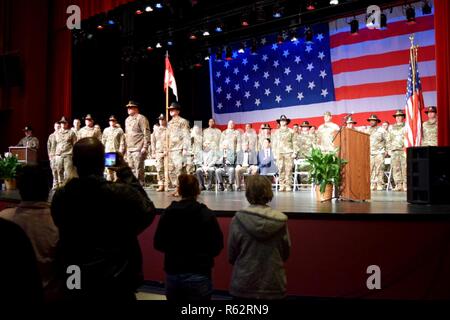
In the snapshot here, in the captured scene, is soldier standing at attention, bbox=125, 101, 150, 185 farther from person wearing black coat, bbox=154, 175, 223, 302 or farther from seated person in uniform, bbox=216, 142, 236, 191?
person wearing black coat, bbox=154, 175, 223, 302

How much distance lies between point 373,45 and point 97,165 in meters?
12.8

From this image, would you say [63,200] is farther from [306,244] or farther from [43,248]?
[306,244]

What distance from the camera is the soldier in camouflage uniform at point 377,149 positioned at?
506 inches

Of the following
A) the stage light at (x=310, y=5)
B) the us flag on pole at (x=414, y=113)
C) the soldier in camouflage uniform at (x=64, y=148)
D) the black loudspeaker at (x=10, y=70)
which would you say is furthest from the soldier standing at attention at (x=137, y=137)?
the us flag on pole at (x=414, y=113)

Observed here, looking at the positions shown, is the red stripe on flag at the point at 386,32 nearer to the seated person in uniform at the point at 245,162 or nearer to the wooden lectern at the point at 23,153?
the seated person in uniform at the point at 245,162

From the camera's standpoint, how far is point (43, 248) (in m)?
2.72

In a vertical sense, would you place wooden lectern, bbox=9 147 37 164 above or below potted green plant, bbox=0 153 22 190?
above

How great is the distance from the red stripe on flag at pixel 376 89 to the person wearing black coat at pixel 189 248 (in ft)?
35.8

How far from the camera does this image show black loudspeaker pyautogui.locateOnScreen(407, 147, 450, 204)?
6.46m

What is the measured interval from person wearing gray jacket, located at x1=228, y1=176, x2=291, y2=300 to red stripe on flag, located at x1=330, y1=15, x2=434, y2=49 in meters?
11.1

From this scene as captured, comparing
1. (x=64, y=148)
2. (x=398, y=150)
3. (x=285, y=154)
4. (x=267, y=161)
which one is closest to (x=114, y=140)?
(x=64, y=148)

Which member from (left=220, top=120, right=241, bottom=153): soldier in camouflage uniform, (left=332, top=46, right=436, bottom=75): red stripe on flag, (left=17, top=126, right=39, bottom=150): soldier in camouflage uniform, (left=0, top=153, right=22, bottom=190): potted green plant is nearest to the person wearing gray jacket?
(left=0, top=153, right=22, bottom=190): potted green plant

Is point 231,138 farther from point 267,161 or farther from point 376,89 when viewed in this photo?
point 376,89

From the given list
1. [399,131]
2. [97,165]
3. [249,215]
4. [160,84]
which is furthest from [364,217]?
[160,84]
